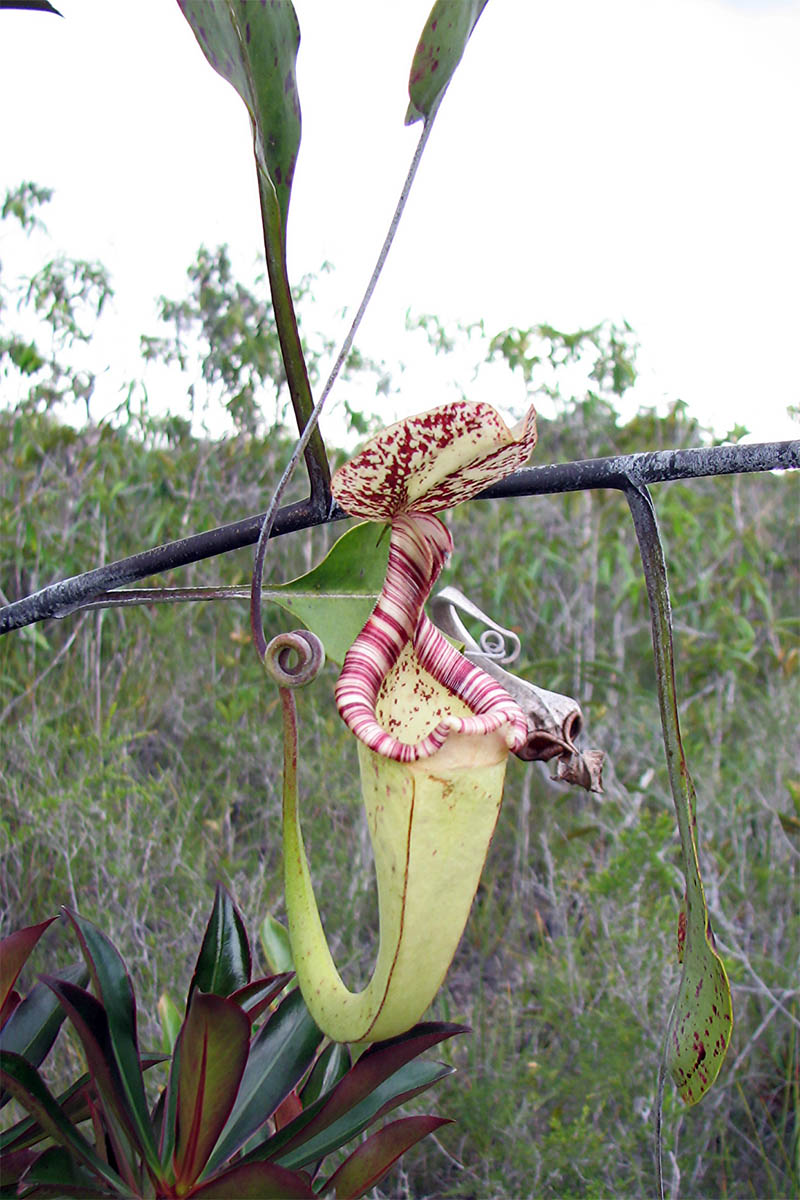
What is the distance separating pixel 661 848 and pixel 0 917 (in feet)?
5.31

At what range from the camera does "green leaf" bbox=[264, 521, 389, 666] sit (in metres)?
0.63

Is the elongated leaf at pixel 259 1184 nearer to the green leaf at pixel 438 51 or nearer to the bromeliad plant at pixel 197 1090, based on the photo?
the bromeliad plant at pixel 197 1090

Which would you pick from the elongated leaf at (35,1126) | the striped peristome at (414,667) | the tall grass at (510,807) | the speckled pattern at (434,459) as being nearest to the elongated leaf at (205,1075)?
the elongated leaf at (35,1126)

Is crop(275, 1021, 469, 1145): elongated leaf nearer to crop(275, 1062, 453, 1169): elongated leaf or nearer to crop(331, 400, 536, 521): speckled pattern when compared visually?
crop(275, 1062, 453, 1169): elongated leaf

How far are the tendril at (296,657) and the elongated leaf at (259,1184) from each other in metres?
0.37

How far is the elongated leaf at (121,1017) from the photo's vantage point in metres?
0.71

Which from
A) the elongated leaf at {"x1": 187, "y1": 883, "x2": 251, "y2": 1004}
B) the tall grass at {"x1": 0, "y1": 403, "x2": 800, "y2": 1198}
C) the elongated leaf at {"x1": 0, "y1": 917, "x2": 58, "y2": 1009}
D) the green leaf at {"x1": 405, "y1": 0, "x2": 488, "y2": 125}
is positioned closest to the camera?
the green leaf at {"x1": 405, "y1": 0, "x2": 488, "y2": 125}

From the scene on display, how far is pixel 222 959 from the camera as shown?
0.85 meters

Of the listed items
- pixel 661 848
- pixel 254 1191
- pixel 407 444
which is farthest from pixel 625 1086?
pixel 407 444

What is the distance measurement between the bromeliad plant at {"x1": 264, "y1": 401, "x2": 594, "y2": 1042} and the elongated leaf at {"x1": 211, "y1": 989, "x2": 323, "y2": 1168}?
320 mm

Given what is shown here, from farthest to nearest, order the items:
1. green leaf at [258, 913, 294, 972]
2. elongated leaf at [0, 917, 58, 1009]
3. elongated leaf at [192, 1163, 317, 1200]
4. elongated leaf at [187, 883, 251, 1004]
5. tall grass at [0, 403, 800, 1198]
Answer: tall grass at [0, 403, 800, 1198], green leaf at [258, 913, 294, 972], elongated leaf at [187, 883, 251, 1004], elongated leaf at [0, 917, 58, 1009], elongated leaf at [192, 1163, 317, 1200]

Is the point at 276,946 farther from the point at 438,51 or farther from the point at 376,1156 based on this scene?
the point at 438,51

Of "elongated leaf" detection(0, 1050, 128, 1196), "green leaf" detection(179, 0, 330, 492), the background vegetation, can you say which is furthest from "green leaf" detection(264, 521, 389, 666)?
the background vegetation

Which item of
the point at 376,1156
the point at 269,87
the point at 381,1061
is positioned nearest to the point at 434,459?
the point at 269,87
